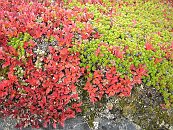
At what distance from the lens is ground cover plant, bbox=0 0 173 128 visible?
Answer: 464cm

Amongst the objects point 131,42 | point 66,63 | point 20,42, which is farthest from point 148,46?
point 20,42

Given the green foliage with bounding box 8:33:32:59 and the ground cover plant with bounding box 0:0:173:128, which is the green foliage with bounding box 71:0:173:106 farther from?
the green foliage with bounding box 8:33:32:59

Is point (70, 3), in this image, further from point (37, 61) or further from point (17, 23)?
point (37, 61)

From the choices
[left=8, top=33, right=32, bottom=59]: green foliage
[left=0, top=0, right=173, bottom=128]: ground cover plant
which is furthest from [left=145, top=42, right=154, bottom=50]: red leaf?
[left=8, top=33, right=32, bottom=59]: green foliage

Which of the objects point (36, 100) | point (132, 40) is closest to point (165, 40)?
point (132, 40)

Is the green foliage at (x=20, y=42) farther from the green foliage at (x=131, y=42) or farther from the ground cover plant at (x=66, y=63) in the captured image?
the green foliage at (x=131, y=42)

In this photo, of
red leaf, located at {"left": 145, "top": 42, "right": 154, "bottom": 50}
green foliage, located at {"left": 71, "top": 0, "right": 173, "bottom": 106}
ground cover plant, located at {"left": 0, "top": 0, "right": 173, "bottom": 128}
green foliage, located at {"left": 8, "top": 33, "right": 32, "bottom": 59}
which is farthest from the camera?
red leaf, located at {"left": 145, "top": 42, "right": 154, "bottom": 50}

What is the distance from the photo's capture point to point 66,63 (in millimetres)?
4750

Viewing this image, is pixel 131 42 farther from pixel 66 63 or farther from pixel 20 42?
pixel 20 42

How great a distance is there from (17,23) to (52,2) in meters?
1.33

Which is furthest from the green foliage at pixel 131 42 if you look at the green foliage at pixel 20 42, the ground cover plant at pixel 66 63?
the green foliage at pixel 20 42

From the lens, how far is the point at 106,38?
17.3 ft

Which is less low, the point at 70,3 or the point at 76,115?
the point at 70,3

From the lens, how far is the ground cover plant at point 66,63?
15.2ft
